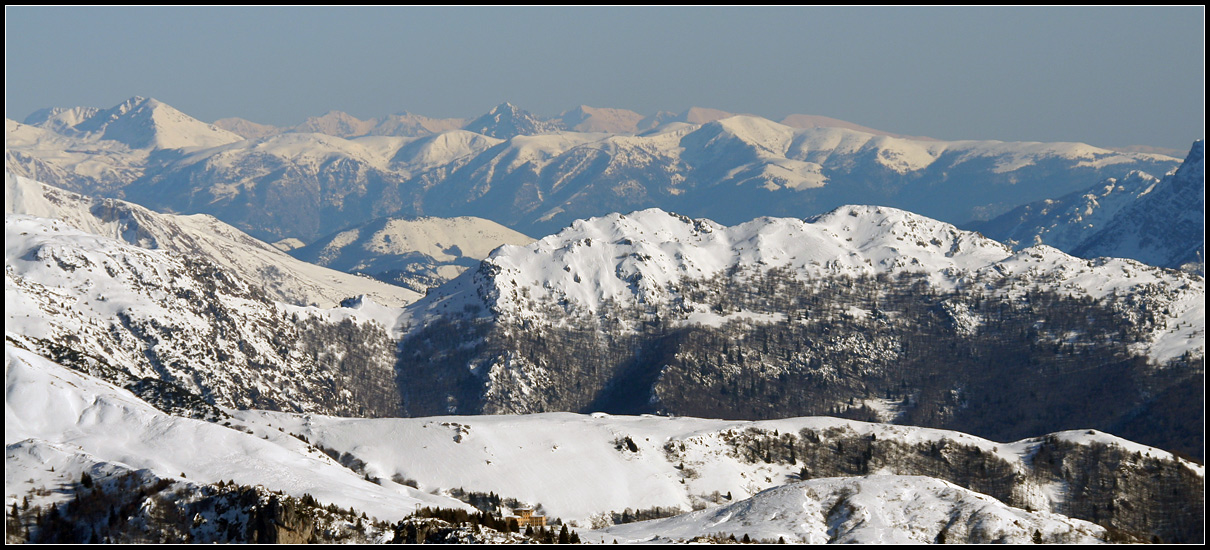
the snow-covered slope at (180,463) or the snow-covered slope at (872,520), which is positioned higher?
the snow-covered slope at (180,463)

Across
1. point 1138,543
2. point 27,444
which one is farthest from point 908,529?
point 27,444

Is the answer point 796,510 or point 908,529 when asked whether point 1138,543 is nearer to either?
point 908,529

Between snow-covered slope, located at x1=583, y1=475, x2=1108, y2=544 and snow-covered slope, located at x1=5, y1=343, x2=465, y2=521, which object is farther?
snow-covered slope, located at x1=583, y1=475, x2=1108, y2=544

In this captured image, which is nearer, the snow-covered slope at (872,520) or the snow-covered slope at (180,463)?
the snow-covered slope at (180,463)

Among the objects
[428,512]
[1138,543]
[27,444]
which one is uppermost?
[27,444]

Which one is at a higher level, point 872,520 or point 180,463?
point 180,463

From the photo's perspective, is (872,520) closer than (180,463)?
Yes

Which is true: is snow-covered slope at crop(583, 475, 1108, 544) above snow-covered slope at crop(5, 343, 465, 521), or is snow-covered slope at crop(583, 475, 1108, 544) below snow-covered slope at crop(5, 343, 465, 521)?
below

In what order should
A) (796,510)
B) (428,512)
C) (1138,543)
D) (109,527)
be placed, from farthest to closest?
(796,510) → (1138,543) → (428,512) → (109,527)
